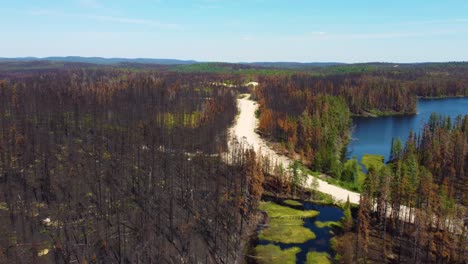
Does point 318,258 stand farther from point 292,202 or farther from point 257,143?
point 257,143

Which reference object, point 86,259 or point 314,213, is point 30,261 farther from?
point 314,213

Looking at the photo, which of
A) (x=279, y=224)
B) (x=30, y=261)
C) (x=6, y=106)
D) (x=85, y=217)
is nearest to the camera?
(x=30, y=261)

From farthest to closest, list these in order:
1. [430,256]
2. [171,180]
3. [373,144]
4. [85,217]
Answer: [373,144] → [171,180] → [85,217] → [430,256]

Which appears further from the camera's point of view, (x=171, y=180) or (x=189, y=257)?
(x=171, y=180)

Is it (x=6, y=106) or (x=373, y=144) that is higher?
(x=6, y=106)

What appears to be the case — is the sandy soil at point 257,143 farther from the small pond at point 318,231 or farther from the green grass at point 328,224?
the green grass at point 328,224

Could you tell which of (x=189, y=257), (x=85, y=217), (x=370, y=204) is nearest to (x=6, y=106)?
(x=85, y=217)

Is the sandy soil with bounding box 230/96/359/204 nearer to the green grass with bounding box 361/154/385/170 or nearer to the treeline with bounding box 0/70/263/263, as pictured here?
→ the treeline with bounding box 0/70/263/263

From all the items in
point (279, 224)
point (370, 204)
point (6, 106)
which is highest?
point (6, 106)
